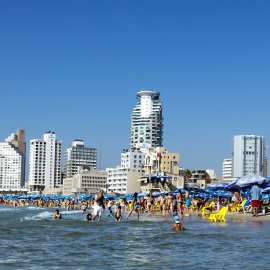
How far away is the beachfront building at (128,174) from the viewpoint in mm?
168375

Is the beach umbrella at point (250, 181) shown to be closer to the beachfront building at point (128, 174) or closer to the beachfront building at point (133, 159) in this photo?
the beachfront building at point (128, 174)

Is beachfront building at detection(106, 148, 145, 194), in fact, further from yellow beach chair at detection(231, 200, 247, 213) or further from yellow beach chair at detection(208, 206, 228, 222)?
yellow beach chair at detection(208, 206, 228, 222)

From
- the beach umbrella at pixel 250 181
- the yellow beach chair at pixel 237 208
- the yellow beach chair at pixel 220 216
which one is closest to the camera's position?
the yellow beach chair at pixel 220 216

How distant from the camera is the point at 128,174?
170 metres

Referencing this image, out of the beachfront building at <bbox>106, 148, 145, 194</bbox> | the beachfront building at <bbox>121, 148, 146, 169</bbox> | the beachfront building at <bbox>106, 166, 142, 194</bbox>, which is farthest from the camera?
the beachfront building at <bbox>121, 148, 146, 169</bbox>

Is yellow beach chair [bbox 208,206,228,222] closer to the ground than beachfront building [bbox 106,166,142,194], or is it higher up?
higher up

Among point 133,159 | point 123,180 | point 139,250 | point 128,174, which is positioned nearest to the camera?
point 139,250

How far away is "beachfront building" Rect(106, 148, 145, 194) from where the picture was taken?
552 feet

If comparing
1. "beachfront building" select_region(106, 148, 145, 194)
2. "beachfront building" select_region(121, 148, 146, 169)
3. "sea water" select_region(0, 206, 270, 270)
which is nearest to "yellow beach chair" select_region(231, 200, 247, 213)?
"sea water" select_region(0, 206, 270, 270)

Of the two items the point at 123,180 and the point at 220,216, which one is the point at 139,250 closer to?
the point at 220,216

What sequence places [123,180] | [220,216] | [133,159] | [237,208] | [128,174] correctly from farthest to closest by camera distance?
1. [133,159]
2. [123,180]
3. [128,174]
4. [237,208]
5. [220,216]

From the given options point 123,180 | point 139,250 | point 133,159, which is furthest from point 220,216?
point 133,159

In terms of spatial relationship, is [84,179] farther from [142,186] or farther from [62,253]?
[62,253]

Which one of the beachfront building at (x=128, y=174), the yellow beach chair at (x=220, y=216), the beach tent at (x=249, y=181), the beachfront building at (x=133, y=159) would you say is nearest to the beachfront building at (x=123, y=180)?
the beachfront building at (x=128, y=174)
